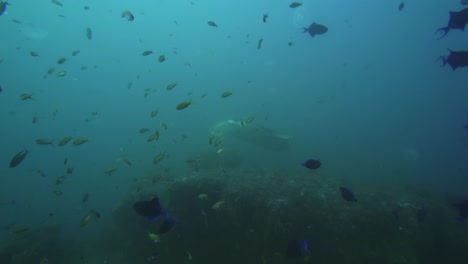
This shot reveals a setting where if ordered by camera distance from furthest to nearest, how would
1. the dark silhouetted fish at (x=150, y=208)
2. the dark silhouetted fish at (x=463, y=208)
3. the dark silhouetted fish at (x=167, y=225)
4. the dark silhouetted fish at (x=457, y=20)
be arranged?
1. the dark silhouetted fish at (x=463, y=208)
2. the dark silhouetted fish at (x=457, y=20)
3. the dark silhouetted fish at (x=167, y=225)
4. the dark silhouetted fish at (x=150, y=208)

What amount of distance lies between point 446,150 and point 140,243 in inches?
2136

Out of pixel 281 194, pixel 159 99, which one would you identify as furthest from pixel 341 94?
pixel 281 194

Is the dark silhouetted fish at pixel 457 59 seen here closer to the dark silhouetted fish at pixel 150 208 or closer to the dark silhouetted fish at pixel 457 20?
the dark silhouetted fish at pixel 457 20

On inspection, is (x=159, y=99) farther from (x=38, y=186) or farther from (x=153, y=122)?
(x=38, y=186)

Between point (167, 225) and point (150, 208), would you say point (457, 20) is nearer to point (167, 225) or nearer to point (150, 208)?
point (150, 208)

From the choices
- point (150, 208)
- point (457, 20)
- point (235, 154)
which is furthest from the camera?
point (235, 154)

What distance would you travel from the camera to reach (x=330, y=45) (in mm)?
149125

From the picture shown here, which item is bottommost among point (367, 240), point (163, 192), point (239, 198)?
point (163, 192)

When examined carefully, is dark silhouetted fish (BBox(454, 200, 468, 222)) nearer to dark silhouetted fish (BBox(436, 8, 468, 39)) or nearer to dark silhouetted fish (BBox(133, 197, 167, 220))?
dark silhouetted fish (BBox(436, 8, 468, 39))

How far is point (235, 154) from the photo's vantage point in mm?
25078

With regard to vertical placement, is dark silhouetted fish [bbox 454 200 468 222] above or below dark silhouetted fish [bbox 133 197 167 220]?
below

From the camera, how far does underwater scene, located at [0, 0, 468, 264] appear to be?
977cm

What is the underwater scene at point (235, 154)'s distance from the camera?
9766 mm

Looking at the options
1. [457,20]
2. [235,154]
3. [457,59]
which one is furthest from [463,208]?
[235,154]
